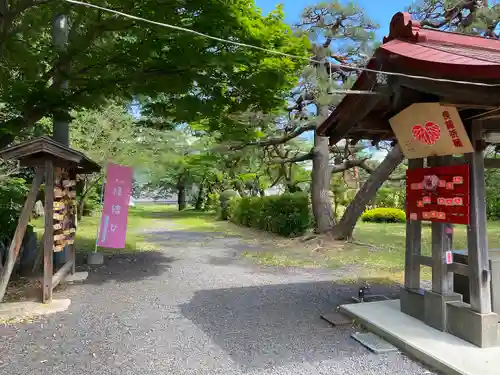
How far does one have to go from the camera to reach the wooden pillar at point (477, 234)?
388 centimetres

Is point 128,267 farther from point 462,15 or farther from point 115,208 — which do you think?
point 462,15

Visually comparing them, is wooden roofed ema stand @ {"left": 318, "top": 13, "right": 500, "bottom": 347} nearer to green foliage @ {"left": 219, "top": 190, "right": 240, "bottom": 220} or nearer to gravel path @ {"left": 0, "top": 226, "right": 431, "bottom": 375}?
gravel path @ {"left": 0, "top": 226, "right": 431, "bottom": 375}

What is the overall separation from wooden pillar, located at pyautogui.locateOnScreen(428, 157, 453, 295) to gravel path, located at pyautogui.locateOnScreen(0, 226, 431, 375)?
3.09 feet

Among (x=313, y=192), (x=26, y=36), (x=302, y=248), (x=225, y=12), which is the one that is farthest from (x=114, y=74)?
(x=313, y=192)

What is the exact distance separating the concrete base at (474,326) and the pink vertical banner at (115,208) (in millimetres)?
→ 6254

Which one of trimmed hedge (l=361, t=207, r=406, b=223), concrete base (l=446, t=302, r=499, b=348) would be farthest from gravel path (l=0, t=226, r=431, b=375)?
trimmed hedge (l=361, t=207, r=406, b=223)

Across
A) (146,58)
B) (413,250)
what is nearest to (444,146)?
(413,250)

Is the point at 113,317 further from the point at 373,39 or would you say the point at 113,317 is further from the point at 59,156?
the point at 373,39

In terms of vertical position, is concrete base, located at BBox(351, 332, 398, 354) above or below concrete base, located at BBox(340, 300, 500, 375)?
below

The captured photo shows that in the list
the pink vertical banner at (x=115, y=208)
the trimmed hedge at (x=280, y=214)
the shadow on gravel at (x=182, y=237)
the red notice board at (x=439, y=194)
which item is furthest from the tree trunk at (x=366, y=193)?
the red notice board at (x=439, y=194)

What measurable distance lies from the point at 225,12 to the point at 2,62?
155 inches

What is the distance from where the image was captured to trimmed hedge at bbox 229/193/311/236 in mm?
13609

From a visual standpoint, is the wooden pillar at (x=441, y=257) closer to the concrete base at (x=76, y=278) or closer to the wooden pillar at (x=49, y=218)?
the wooden pillar at (x=49, y=218)

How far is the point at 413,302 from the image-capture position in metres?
4.70
